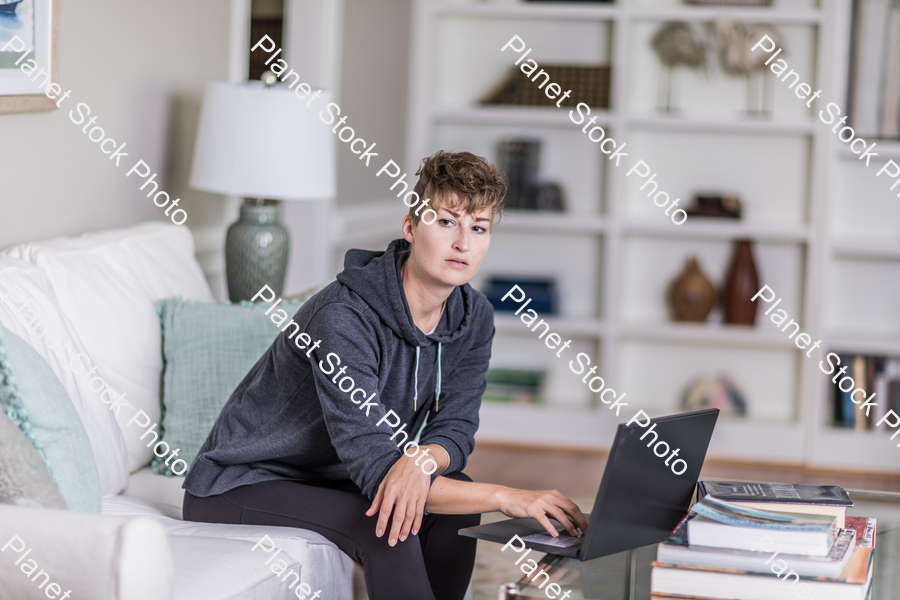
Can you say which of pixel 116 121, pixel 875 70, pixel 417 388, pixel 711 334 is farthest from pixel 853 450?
pixel 116 121

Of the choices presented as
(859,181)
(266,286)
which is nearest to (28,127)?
(266,286)

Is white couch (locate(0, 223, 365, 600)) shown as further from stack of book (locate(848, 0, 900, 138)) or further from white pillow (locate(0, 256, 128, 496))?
stack of book (locate(848, 0, 900, 138))

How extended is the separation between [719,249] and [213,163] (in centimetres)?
220

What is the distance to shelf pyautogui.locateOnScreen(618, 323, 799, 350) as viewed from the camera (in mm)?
3811

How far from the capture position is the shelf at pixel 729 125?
12.3 feet

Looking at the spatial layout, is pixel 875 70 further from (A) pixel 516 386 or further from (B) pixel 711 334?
(A) pixel 516 386

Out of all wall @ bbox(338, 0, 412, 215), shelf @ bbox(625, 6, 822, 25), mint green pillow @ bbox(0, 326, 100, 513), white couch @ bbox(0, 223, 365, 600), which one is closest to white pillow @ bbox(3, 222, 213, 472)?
white couch @ bbox(0, 223, 365, 600)

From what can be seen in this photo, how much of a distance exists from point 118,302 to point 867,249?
2.81 m

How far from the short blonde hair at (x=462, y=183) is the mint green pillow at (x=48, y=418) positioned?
0.65m

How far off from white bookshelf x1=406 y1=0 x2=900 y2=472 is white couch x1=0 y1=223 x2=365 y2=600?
6.08 feet

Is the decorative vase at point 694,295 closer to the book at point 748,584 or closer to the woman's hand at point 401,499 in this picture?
the woman's hand at point 401,499

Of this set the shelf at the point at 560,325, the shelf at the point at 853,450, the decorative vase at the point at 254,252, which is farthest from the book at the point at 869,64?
the decorative vase at the point at 254,252

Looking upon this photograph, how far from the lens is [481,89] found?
13.5 feet

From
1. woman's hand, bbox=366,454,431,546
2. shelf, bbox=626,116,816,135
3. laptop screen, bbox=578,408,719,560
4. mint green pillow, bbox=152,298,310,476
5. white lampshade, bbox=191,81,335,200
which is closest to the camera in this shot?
laptop screen, bbox=578,408,719,560
